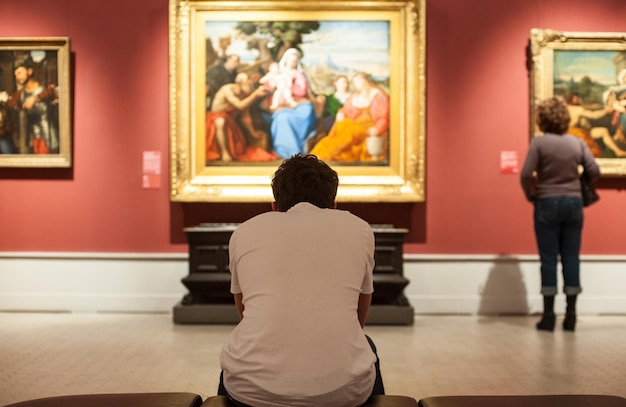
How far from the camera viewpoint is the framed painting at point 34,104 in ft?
24.2

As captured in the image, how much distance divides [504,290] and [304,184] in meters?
5.35

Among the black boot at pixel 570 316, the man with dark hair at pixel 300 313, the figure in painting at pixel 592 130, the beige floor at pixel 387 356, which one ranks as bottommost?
the beige floor at pixel 387 356

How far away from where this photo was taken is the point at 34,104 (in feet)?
24.5

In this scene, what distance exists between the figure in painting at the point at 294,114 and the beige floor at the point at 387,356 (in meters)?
1.98

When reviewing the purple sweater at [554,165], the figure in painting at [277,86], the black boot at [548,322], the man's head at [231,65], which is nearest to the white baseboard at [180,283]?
the black boot at [548,322]

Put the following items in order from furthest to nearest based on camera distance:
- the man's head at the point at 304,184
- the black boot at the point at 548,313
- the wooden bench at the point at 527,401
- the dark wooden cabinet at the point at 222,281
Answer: the dark wooden cabinet at the point at 222,281, the black boot at the point at 548,313, the man's head at the point at 304,184, the wooden bench at the point at 527,401

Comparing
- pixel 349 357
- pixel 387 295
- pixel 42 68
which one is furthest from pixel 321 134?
pixel 349 357

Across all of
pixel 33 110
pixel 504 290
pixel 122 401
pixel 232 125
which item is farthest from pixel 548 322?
pixel 33 110

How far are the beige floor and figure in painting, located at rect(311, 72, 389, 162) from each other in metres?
1.76

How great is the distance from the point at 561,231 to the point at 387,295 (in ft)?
5.52

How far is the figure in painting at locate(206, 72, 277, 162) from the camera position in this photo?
734 centimetres

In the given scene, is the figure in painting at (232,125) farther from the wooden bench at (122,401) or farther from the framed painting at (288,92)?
the wooden bench at (122,401)

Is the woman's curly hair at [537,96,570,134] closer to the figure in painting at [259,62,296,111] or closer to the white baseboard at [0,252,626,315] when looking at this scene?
the white baseboard at [0,252,626,315]

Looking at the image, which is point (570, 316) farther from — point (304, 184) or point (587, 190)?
point (304, 184)
